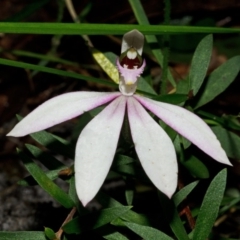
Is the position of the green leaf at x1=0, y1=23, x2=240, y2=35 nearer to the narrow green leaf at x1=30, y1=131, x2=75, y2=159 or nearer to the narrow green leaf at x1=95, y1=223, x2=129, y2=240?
the narrow green leaf at x1=30, y1=131, x2=75, y2=159

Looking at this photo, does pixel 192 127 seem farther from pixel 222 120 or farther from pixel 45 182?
pixel 222 120

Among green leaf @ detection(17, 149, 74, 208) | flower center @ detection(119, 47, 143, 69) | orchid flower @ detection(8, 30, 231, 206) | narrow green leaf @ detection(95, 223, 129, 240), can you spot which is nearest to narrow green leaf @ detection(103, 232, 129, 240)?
narrow green leaf @ detection(95, 223, 129, 240)

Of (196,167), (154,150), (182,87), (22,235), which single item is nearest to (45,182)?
(22,235)

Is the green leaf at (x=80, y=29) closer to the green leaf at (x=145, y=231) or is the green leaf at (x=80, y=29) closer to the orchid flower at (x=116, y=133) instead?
the orchid flower at (x=116, y=133)

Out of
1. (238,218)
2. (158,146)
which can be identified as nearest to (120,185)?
(238,218)

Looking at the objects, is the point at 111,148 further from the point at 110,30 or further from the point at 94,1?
the point at 94,1
